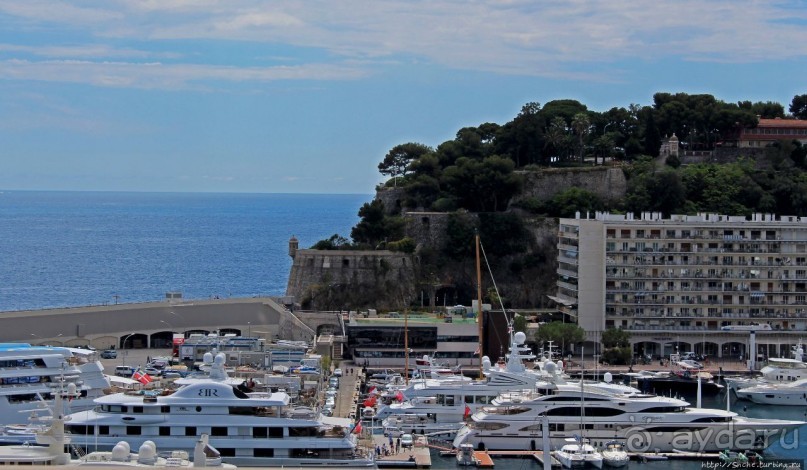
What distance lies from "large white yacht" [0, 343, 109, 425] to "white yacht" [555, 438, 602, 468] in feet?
51.2

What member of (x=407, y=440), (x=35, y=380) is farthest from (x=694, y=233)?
(x=35, y=380)

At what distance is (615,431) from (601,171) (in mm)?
40274

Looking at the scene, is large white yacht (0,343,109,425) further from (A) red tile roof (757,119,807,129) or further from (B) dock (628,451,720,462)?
(A) red tile roof (757,119,807,129)

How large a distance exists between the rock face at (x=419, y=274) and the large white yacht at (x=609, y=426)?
29.1 meters

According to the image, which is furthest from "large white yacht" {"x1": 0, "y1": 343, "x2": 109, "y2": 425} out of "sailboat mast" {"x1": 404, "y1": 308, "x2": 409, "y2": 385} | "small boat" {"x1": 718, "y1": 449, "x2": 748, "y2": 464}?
"small boat" {"x1": 718, "y1": 449, "x2": 748, "y2": 464}

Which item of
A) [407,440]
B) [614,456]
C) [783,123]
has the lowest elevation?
[614,456]

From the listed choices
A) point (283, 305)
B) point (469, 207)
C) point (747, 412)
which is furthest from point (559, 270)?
point (747, 412)

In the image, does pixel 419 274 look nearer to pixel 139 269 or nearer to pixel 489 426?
pixel 489 426

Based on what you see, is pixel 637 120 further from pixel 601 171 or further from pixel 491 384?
pixel 491 384

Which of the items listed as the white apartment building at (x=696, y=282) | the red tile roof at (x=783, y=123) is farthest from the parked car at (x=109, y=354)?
the red tile roof at (x=783, y=123)

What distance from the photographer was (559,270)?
7750cm

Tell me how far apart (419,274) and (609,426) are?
31.9 metres

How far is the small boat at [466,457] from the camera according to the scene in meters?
47.2

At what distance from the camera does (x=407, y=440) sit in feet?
159
